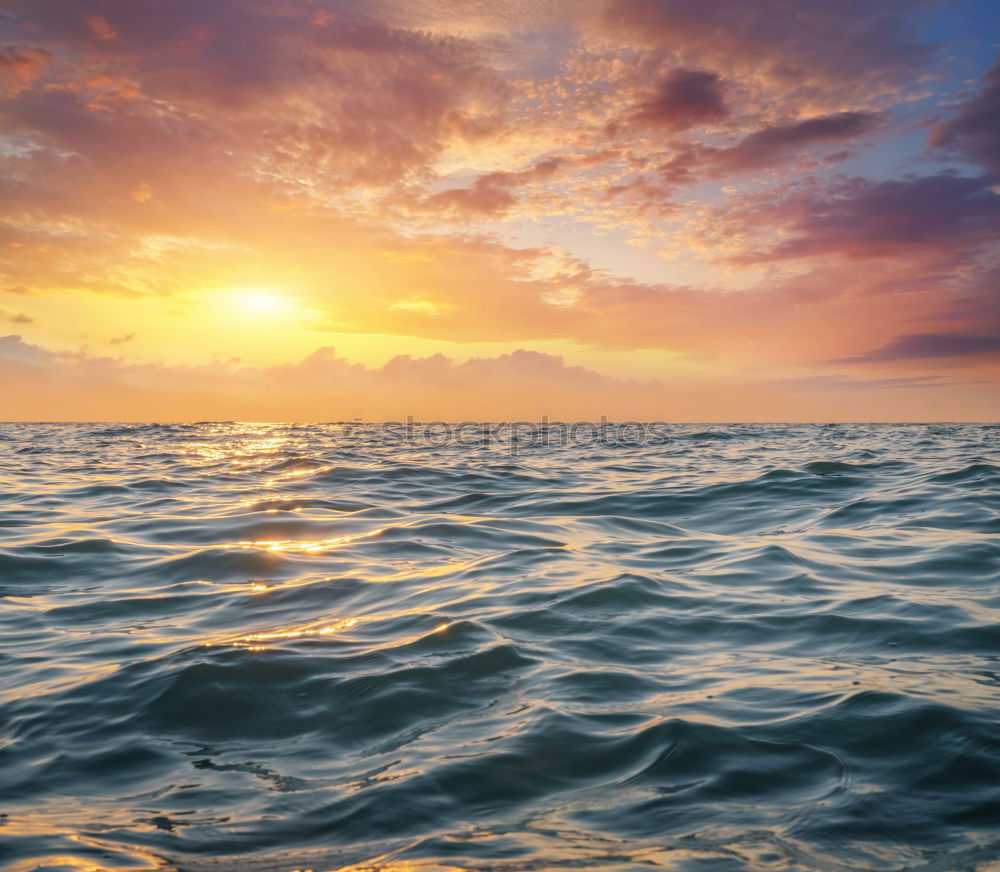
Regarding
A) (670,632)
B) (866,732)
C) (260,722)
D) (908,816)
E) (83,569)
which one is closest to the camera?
(908,816)

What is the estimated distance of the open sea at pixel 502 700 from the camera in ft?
11.0

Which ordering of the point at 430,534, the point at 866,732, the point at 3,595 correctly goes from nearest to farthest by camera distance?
the point at 866,732, the point at 3,595, the point at 430,534

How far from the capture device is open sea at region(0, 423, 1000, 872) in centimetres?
336

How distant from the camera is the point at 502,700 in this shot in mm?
4910

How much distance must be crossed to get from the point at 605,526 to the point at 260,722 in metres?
8.38

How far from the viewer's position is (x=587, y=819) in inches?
138

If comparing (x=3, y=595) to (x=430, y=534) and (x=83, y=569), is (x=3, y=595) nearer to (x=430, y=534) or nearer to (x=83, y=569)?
(x=83, y=569)

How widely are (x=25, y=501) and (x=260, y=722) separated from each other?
44.3ft

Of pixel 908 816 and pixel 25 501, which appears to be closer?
pixel 908 816

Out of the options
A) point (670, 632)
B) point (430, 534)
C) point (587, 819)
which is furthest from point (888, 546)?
point (587, 819)

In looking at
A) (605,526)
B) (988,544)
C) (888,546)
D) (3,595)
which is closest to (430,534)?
(605,526)

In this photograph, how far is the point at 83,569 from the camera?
9.34 m

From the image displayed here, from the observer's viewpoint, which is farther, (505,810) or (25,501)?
(25,501)

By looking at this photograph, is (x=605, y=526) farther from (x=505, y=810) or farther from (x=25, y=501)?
(x=25, y=501)
